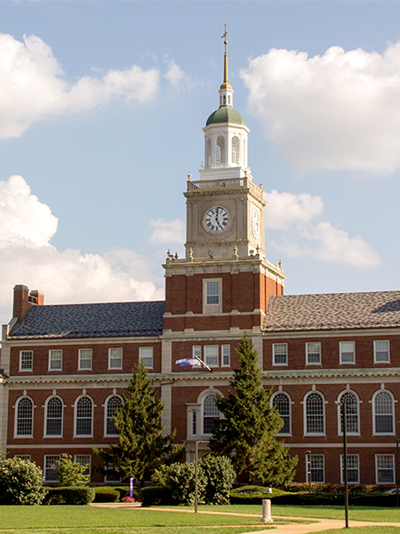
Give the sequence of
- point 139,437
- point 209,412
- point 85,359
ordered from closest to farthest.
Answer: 1. point 139,437
2. point 209,412
3. point 85,359

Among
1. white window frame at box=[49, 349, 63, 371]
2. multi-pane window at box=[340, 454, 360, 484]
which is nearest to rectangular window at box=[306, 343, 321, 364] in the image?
multi-pane window at box=[340, 454, 360, 484]

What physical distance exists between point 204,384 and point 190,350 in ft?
9.73

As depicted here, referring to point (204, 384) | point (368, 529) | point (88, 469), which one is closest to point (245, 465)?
point (204, 384)

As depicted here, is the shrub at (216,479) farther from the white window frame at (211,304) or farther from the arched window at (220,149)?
the arched window at (220,149)

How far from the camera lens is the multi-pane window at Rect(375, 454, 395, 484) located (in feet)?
203

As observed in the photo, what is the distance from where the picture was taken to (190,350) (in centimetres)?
6756

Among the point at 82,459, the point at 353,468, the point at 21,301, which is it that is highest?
the point at 21,301

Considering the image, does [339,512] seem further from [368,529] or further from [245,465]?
[245,465]

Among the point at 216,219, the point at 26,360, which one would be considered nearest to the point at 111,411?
the point at 26,360

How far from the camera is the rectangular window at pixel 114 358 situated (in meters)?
69.6

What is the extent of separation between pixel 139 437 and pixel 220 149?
2635cm

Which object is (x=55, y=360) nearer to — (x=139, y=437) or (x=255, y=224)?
(x=139, y=437)

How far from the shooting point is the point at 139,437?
205 feet

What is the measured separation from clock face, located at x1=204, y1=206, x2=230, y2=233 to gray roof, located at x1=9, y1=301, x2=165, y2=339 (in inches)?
321
